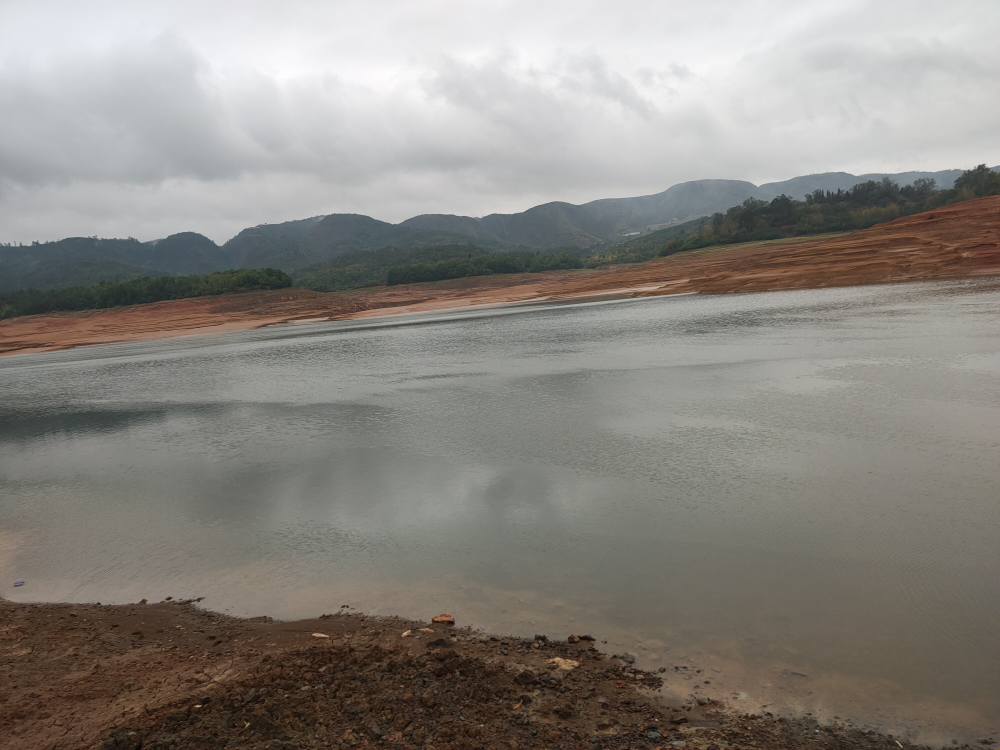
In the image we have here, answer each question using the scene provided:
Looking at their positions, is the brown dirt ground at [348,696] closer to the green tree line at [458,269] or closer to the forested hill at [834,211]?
the forested hill at [834,211]

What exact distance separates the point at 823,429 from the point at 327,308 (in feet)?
202

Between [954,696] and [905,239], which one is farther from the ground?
[905,239]

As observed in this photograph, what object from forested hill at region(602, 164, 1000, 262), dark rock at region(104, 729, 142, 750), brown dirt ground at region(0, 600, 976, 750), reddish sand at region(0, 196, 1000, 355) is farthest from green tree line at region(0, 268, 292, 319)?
dark rock at region(104, 729, 142, 750)

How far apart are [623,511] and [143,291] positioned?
7831cm

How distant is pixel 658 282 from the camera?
Result: 59.2 m

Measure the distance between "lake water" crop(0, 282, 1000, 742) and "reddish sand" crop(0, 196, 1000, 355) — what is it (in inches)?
978

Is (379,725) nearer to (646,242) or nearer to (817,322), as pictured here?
(817,322)

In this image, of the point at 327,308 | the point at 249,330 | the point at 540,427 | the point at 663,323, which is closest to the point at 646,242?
→ the point at 327,308

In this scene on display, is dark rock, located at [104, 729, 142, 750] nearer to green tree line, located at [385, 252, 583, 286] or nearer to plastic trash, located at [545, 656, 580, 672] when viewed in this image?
plastic trash, located at [545, 656, 580, 672]

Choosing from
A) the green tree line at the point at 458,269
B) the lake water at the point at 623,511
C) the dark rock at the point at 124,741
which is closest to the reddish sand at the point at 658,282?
the green tree line at the point at 458,269

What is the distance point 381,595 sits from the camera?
604 centimetres

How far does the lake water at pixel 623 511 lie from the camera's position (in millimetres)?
4809

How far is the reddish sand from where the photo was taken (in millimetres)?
38688

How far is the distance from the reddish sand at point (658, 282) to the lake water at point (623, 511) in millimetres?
24853
